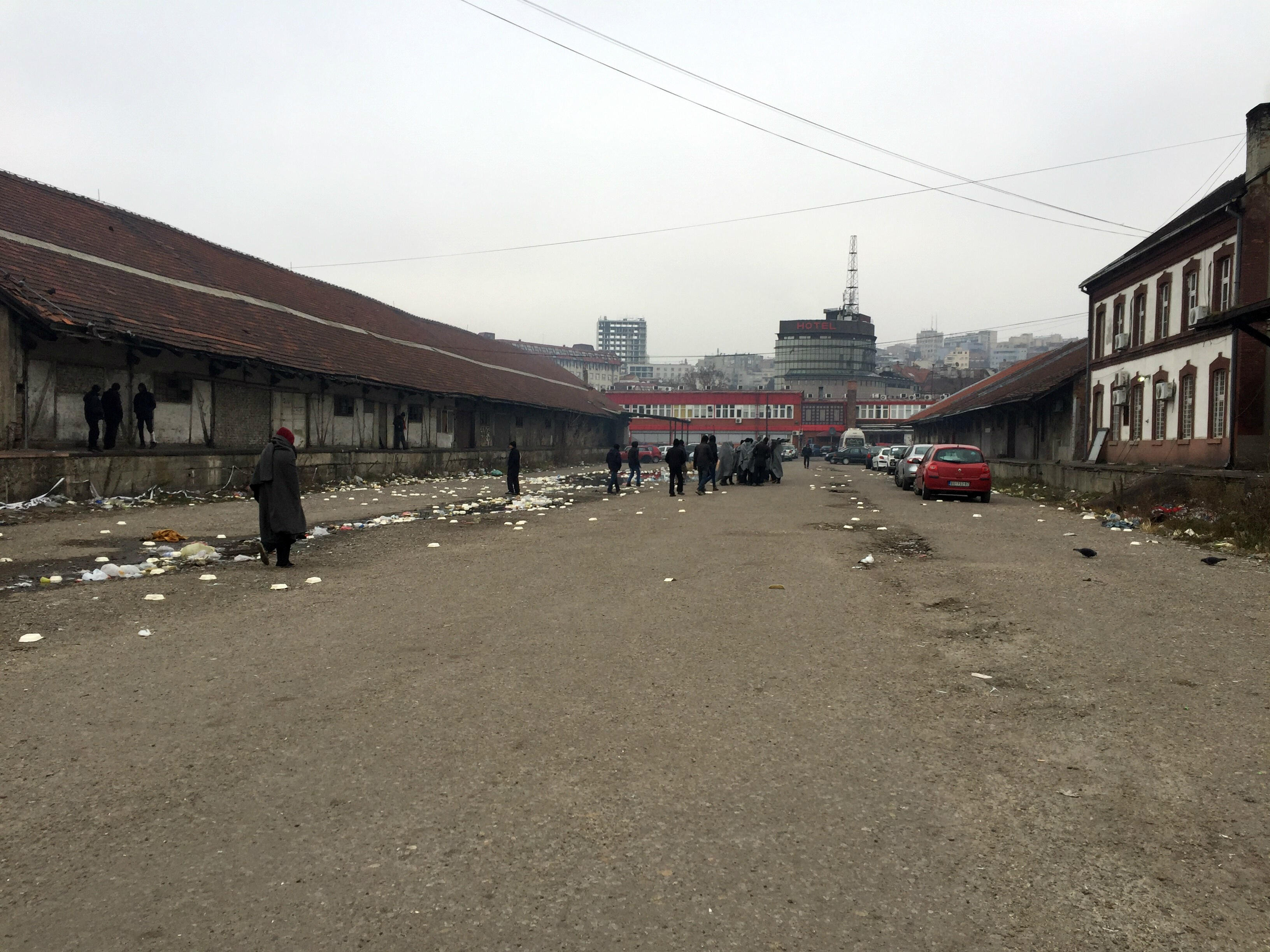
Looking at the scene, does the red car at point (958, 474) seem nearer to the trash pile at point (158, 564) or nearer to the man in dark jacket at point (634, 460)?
the man in dark jacket at point (634, 460)

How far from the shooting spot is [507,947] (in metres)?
2.89

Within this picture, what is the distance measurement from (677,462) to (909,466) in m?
8.80

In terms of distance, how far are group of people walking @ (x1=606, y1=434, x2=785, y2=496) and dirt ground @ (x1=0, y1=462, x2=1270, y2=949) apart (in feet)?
59.9

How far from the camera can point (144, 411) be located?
828 inches

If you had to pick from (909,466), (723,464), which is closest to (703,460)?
(723,464)

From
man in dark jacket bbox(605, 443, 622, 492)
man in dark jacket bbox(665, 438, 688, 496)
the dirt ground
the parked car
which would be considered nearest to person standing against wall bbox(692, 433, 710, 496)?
man in dark jacket bbox(665, 438, 688, 496)

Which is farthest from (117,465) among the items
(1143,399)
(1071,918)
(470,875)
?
(1143,399)

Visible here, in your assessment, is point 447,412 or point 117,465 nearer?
point 117,465

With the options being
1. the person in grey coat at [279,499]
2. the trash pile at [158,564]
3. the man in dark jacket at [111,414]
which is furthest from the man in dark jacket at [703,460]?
the person in grey coat at [279,499]

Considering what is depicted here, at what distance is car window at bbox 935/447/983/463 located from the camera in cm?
2455

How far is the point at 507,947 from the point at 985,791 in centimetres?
244

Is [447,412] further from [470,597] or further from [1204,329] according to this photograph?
[470,597]

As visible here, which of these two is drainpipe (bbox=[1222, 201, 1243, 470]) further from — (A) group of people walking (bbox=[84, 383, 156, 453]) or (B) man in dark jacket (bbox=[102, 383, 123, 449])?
(B) man in dark jacket (bbox=[102, 383, 123, 449])

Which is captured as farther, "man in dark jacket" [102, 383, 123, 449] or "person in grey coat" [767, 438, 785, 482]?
"person in grey coat" [767, 438, 785, 482]
